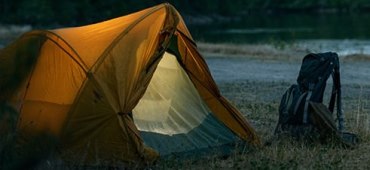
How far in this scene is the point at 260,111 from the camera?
34.0 feet

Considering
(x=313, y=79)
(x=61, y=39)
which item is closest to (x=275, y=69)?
(x=313, y=79)

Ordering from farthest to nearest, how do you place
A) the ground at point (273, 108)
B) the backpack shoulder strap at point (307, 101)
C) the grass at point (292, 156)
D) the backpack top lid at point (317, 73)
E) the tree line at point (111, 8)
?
the tree line at point (111, 8) → the backpack top lid at point (317, 73) → the backpack shoulder strap at point (307, 101) → the ground at point (273, 108) → the grass at point (292, 156)

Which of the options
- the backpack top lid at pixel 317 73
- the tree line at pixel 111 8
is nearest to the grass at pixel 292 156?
the backpack top lid at pixel 317 73

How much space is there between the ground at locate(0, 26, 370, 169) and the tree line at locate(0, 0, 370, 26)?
37.3 metres

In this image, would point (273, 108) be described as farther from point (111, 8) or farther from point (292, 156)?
point (111, 8)

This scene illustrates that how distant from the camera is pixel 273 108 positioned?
1063 cm

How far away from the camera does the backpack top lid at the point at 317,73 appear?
7.49 m

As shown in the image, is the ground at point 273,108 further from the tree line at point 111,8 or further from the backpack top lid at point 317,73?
the tree line at point 111,8

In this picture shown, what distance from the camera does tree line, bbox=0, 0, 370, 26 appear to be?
209ft

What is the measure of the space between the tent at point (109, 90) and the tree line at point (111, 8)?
4999 centimetres

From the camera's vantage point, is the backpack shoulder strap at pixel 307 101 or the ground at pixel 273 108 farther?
the backpack shoulder strap at pixel 307 101

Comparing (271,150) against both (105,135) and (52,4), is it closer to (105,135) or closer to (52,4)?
(105,135)

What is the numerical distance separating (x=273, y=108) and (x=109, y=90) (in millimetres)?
4581

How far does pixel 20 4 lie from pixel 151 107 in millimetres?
60123
